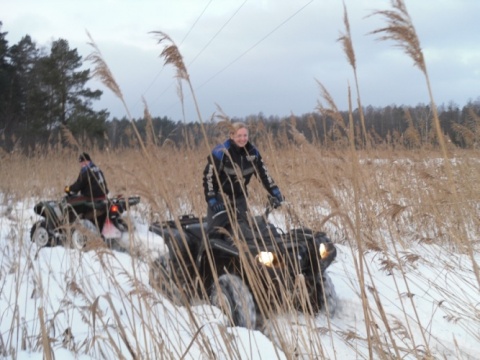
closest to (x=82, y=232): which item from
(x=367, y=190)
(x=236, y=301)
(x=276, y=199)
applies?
(x=236, y=301)

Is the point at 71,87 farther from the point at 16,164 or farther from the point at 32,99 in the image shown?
the point at 16,164

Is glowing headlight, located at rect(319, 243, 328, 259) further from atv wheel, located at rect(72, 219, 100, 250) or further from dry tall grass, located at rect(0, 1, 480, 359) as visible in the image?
atv wheel, located at rect(72, 219, 100, 250)

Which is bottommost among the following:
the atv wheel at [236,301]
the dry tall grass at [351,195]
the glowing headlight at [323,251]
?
the atv wheel at [236,301]

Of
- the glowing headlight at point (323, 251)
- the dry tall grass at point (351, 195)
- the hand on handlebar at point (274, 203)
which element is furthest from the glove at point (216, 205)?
the glowing headlight at point (323, 251)

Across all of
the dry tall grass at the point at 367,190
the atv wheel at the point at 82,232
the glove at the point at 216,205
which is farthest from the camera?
the glove at the point at 216,205

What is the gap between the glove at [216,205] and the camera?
3824mm

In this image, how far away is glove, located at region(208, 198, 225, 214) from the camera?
12.5 ft

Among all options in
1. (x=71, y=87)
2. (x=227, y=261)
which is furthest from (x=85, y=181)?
(x=71, y=87)

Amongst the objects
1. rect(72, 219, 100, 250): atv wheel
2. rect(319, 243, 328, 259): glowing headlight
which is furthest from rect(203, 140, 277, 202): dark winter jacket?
rect(72, 219, 100, 250): atv wheel

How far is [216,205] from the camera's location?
3.86 meters

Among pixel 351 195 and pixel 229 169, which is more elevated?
pixel 229 169

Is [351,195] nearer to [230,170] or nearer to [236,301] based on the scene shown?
[230,170]

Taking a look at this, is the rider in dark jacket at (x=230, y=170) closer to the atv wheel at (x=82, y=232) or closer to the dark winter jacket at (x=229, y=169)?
the dark winter jacket at (x=229, y=169)

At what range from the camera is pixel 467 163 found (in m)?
4.44
